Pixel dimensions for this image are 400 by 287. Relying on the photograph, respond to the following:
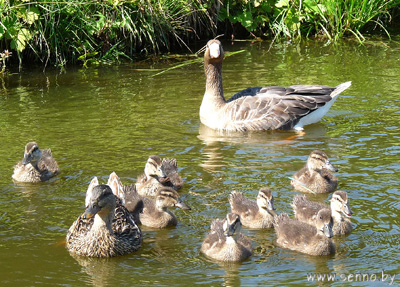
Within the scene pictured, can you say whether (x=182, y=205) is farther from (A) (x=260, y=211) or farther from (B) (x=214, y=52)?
(B) (x=214, y=52)

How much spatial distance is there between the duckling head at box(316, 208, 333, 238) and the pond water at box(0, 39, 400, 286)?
0.25m

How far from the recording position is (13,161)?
1055cm

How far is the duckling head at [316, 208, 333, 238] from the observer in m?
7.54

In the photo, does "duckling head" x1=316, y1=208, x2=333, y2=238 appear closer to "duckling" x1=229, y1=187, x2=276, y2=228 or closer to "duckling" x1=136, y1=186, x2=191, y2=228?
"duckling" x1=229, y1=187, x2=276, y2=228

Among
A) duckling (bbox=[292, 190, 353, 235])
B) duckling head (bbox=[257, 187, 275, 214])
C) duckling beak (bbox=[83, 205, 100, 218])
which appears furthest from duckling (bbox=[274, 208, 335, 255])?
duckling beak (bbox=[83, 205, 100, 218])

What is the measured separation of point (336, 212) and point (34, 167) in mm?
4192

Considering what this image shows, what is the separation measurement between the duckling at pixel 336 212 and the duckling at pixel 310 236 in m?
0.34

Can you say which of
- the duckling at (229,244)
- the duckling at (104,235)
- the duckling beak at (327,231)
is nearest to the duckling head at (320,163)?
the duckling beak at (327,231)

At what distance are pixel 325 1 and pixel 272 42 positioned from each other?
5.17ft

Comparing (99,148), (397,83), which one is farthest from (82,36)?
(397,83)

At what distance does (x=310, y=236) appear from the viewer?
7504 mm

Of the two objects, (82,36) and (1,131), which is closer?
(1,131)

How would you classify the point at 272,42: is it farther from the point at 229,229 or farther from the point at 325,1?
the point at 229,229

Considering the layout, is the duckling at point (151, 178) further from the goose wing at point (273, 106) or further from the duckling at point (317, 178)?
the goose wing at point (273, 106)
